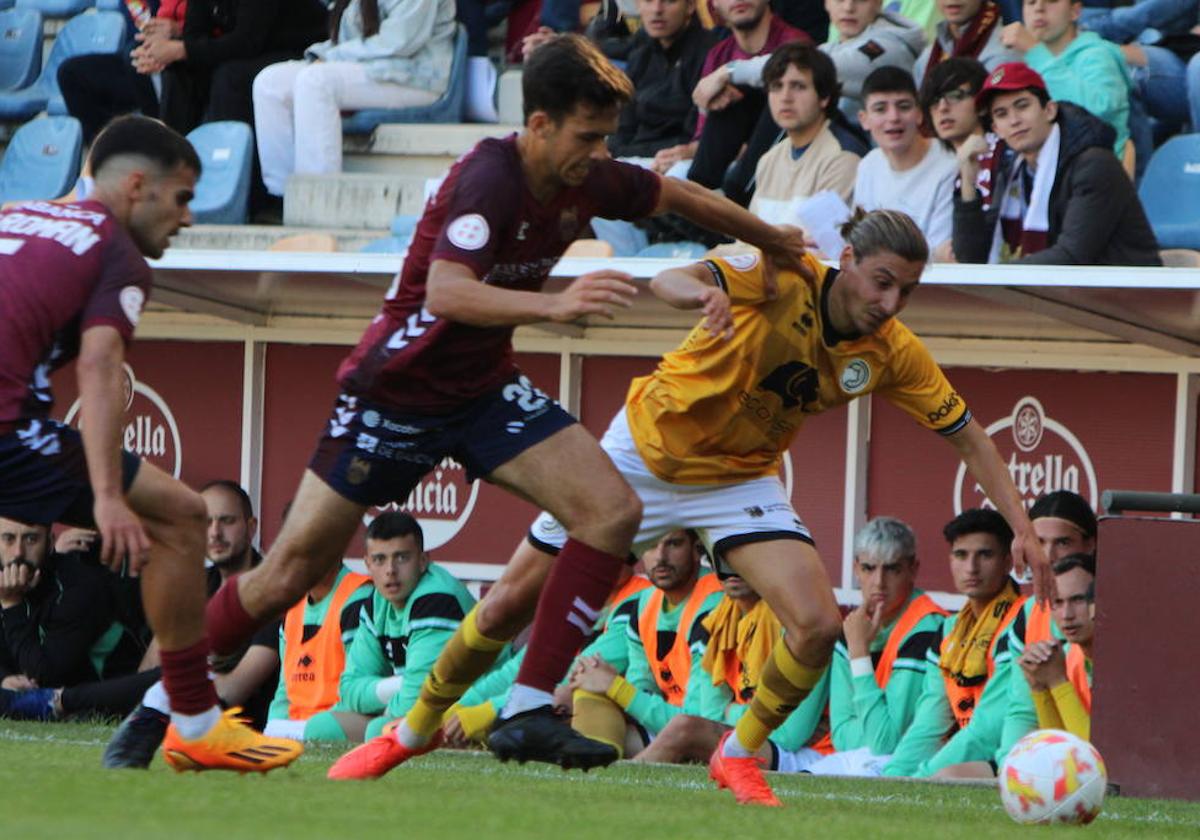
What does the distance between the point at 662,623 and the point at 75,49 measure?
7.15 metres

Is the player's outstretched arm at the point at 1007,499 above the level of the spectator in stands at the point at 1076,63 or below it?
below

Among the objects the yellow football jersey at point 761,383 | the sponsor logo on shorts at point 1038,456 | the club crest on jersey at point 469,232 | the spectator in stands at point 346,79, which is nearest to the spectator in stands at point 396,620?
the sponsor logo on shorts at point 1038,456

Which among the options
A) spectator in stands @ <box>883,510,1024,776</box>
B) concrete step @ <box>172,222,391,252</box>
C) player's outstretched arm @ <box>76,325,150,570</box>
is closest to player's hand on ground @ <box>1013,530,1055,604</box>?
spectator in stands @ <box>883,510,1024,776</box>

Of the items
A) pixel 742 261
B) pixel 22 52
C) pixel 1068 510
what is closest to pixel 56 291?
pixel 742 261

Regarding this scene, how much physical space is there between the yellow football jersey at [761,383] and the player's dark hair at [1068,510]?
7.16 ft

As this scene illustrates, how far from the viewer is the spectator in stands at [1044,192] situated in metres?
9.07

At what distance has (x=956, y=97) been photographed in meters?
9.92

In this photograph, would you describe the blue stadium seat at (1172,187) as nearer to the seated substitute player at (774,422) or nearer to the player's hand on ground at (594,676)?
the player's hand on ground at (594,676)

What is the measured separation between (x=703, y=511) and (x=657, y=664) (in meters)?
3.03

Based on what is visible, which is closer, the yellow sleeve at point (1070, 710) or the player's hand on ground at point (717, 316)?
the player's hand on ground at point (717, 316)

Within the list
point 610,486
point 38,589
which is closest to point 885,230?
point 610,486

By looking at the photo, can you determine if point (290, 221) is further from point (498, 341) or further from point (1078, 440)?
point (498, 341)

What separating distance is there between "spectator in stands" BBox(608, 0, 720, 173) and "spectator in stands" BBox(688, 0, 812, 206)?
0.25 meters

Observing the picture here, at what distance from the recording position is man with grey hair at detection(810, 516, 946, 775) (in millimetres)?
9195
